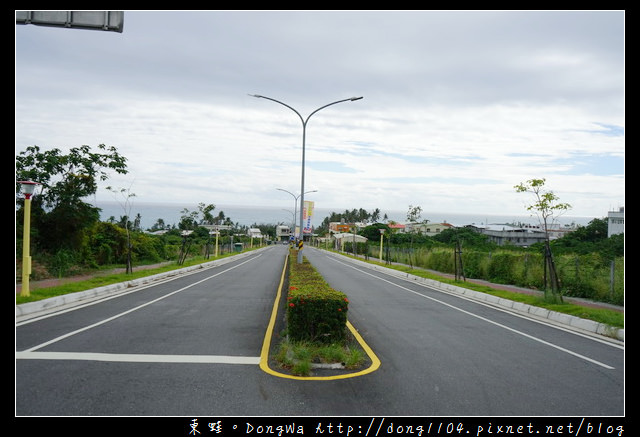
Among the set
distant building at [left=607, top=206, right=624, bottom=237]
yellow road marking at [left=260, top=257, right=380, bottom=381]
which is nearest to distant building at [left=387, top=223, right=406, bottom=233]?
distant building at [left=607, top=206, right=624, bottom=237]

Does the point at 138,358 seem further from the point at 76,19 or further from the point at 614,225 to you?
the point at 614,225

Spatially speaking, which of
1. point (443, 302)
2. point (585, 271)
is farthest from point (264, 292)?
point (585, 271)

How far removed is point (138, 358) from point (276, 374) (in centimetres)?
218

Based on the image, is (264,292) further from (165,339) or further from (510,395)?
(510,395)

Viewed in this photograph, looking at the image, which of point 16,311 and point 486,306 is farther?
point 486,306

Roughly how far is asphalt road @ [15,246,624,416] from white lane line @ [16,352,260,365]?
0.6 inches

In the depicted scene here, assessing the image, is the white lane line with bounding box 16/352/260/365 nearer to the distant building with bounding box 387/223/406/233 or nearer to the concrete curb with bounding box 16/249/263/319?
the concrete curb with bounding box 16/249/263/319

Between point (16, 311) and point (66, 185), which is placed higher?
point (66, 185)

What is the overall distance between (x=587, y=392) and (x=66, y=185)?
75.3ft

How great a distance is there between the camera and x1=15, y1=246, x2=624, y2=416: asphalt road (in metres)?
5.25

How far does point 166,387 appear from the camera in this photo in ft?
18.8

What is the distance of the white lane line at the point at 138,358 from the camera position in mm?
6828

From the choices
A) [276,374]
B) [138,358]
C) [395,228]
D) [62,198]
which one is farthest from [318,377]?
[395,228]

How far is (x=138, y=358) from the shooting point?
6949 millimetres
